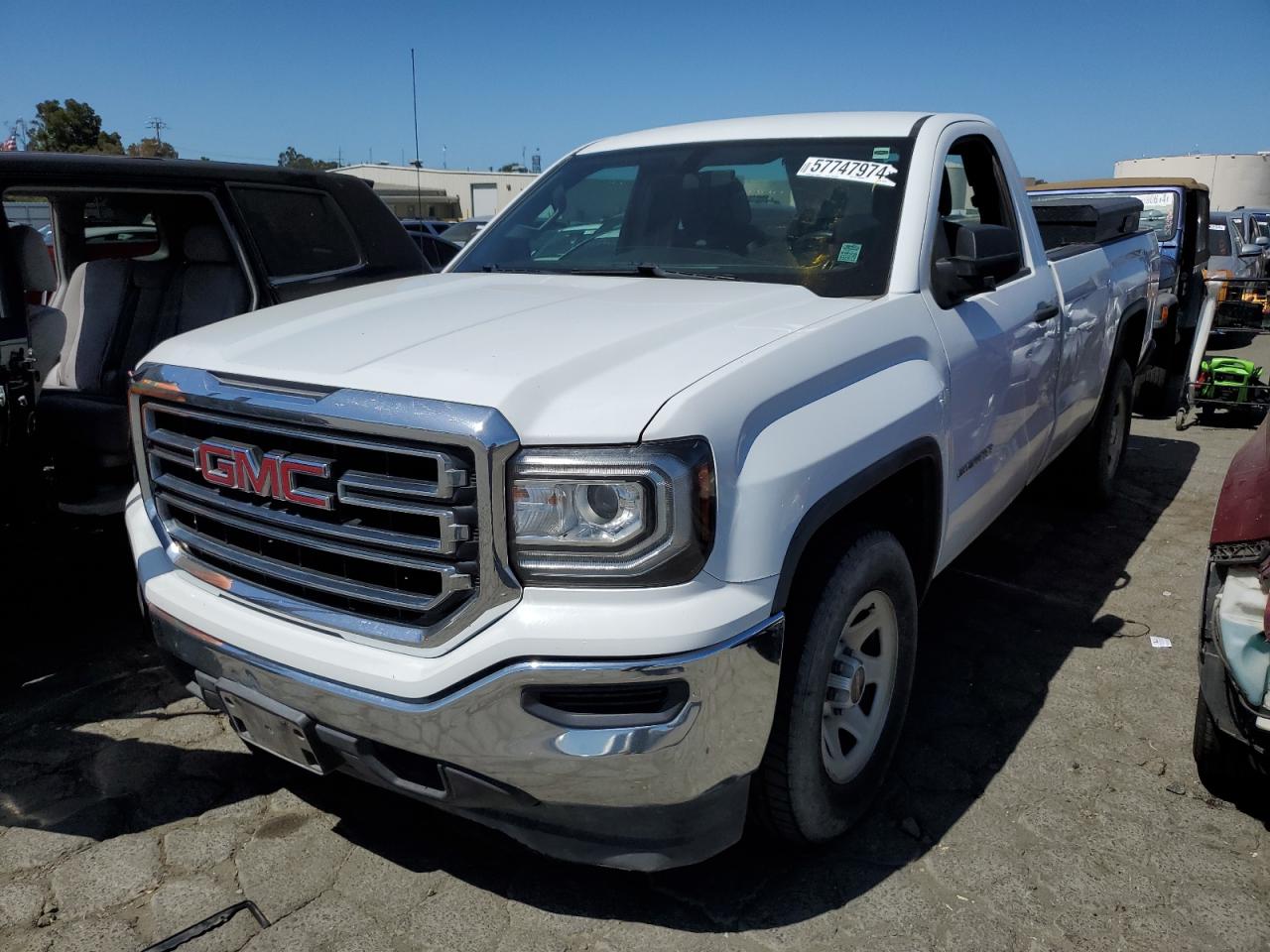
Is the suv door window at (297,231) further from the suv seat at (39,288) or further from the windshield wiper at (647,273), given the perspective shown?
the windshield wiper at (647,273)

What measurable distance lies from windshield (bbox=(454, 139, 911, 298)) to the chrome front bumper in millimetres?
1415

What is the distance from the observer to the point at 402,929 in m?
2.48

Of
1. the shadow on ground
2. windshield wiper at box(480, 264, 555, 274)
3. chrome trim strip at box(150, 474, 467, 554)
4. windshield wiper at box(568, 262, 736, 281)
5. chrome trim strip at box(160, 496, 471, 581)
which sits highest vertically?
windshield wiper at box(568, 262, 736, 281)

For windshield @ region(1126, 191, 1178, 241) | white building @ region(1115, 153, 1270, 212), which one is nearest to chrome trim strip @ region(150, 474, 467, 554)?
windshield @ region(1126, 191, 1178, 241)

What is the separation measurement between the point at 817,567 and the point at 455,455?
98 cm

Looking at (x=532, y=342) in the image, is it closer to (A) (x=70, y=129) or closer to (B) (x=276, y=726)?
(B) (x=276, y=726)

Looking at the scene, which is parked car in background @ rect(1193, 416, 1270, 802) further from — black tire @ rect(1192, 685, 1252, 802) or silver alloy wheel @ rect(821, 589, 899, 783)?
→ silver alloy wheel @ rect(821, 589, 899, 783)

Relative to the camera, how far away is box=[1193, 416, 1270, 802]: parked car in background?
2486 millimetres

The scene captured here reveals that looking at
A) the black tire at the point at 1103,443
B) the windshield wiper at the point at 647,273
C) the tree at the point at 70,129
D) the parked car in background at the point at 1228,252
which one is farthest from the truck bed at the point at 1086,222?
the tree at the point at 70,129

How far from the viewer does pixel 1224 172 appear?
3638 centimetres

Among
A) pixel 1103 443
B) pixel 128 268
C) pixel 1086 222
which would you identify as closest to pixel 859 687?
pixel 1103 443

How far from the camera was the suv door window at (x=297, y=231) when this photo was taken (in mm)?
4430

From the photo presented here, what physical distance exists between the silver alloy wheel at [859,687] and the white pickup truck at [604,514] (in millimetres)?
10

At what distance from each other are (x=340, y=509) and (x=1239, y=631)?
221cm
